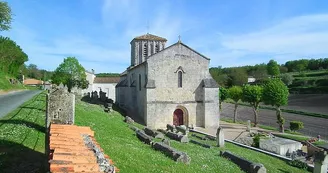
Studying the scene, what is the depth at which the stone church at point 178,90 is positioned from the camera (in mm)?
28906

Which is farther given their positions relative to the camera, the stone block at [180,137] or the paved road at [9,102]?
the stone block at [180,137]

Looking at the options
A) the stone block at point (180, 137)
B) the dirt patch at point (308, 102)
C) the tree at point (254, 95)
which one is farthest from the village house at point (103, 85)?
the stone block at point (180, 137)

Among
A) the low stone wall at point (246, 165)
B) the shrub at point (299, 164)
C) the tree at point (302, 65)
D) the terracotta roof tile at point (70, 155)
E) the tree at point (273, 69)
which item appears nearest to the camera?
the terracotta roof tile at point (70, 155)

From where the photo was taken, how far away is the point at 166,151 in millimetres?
12383

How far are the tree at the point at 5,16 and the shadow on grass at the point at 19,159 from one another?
3116 centimetres

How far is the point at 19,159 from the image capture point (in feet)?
28.1

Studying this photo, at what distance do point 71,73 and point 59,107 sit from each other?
48676 mm

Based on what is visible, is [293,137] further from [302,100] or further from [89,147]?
[302,100]

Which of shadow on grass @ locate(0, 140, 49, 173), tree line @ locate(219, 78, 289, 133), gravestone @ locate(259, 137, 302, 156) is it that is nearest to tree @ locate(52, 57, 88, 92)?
tree line @ locate(219, 78, 289, 133)

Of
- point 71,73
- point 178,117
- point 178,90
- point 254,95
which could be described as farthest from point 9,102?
point 71,73

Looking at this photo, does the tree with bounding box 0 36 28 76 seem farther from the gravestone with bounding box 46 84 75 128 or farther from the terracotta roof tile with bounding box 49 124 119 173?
the terracotta roof tile with bounding box 49 124 119 173

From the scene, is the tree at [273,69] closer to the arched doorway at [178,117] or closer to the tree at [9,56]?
the arched doorway at [178,117]

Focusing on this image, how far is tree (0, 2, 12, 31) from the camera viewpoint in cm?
3500

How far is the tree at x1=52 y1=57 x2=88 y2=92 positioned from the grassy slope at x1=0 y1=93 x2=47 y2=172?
44070 millimetres
